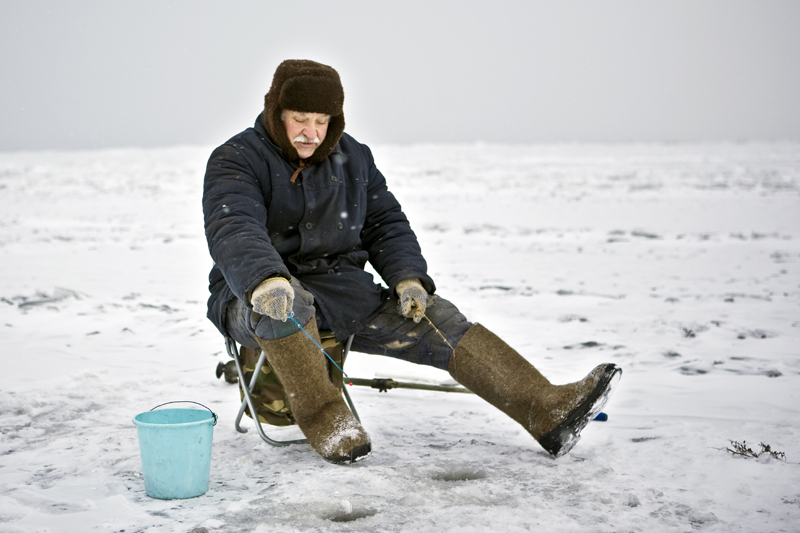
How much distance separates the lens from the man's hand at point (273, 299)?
2287mm

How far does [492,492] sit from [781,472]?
99 centimetres

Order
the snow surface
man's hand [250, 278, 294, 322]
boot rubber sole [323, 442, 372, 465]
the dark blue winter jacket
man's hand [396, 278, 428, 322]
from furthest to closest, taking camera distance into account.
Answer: man's hand [396, 278, 428, 322] < the dark blue winter jacket < boot rubber sole [323, 442, 372, 465] < man's hand [250, 278, 294, 322] < the snow surface

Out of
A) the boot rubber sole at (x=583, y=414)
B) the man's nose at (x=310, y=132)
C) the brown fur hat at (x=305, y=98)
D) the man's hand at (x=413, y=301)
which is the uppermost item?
the brown fur hat at (x=305, y=98)

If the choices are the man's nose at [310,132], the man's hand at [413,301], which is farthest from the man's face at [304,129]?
the man's hand at [413,301]

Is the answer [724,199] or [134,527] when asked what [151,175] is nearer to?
[724,199]

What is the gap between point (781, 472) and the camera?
239 cm

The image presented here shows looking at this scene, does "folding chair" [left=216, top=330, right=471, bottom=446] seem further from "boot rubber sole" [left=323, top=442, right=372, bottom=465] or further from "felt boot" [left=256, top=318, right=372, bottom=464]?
"boot rubber sole" [left=323, top=442, right=372, bottom=465]

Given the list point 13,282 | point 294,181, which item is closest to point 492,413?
point 294,181

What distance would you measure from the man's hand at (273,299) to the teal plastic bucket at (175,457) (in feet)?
1.19

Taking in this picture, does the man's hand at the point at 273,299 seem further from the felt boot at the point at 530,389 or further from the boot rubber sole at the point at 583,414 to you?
the boot rubber sole at the point at 583,414

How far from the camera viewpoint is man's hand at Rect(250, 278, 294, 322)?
2287 millimetres

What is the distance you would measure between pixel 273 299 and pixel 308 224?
571 mm

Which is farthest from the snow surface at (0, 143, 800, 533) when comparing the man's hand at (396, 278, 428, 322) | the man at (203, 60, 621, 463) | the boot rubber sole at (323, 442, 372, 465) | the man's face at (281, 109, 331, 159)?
the man's face at (281, 109, 331, 159)

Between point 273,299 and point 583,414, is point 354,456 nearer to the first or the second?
point 273,299
